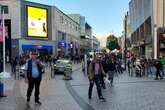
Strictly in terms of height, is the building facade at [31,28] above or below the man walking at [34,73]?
above

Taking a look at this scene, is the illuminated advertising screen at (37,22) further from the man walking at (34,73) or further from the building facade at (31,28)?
the man walking at (34,73)

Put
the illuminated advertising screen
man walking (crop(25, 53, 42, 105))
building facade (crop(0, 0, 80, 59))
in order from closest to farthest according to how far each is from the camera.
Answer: man walking (crop(25, 53, 42, 105)) → building facade (crop(0, 0, 80, 59)) → the illuminated advertising screen

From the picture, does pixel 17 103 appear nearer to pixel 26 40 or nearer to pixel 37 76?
pixel 37 76

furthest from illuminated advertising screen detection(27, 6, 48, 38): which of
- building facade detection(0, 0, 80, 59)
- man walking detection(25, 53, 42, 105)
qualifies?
man walking detection(25, 53, 42, 105)

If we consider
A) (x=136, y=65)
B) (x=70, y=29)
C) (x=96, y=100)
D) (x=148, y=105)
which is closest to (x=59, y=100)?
(x=96, y=100)

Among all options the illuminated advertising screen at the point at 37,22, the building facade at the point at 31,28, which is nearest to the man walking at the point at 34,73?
the building facade at the point at 31,28

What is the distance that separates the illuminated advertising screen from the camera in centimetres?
7650

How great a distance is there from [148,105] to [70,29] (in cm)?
9604

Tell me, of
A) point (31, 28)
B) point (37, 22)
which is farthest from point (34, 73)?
point (37, 22)

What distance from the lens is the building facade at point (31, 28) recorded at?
7312 centimetres

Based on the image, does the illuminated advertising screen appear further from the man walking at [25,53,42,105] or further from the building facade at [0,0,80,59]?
the man walking at [25,53,42,105]

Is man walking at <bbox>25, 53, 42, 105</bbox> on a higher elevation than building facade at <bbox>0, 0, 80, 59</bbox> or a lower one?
lower

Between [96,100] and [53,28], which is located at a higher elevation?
[53,28]

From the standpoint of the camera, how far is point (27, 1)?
76.6 m
